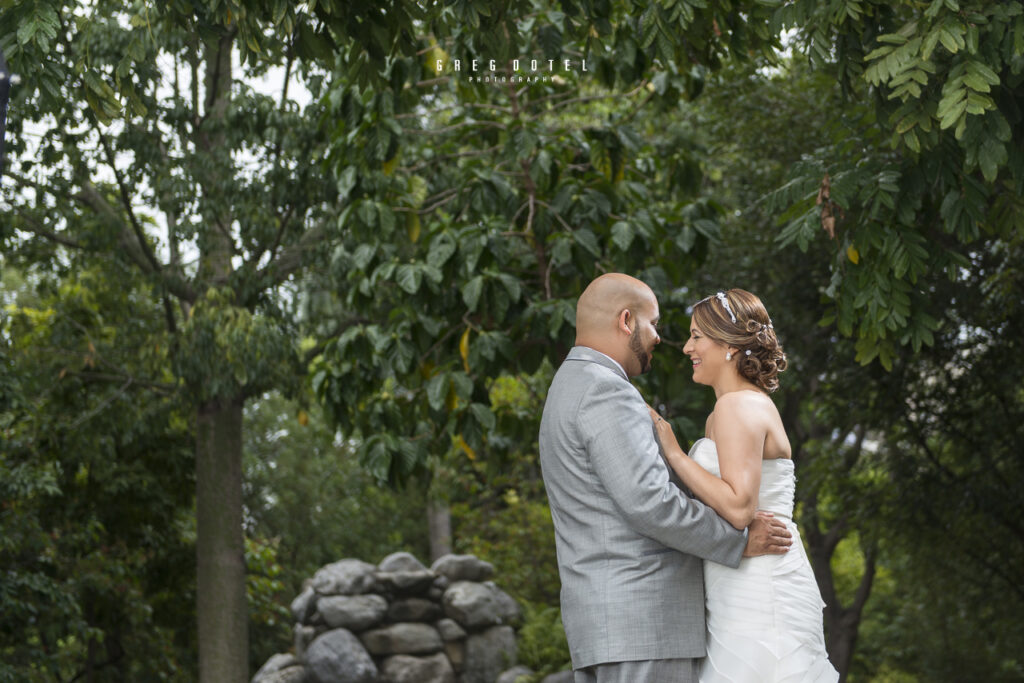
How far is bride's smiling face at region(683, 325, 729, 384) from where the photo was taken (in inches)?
138

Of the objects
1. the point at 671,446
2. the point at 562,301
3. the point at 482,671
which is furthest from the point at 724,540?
the point at 482,671

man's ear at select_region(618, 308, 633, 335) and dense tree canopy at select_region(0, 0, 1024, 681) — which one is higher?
dense tree canopy at select_region(0, 0, 1024, 681)

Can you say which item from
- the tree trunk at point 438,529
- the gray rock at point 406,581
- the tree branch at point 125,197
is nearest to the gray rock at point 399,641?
the gray rock at point 406,581

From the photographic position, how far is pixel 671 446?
3279 mm

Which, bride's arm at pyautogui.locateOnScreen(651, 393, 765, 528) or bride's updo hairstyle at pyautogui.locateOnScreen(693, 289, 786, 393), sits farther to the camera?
bride's updo hairstyle at pyautogui.locateOnScreen(693, 289, 786, 393)

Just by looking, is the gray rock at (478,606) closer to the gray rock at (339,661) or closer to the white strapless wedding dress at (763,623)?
the gray rock at (339,661)

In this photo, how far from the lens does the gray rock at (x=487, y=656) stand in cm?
1570

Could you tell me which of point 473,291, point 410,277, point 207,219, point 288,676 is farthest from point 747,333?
point 288,676

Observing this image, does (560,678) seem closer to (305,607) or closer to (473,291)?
(305,607)

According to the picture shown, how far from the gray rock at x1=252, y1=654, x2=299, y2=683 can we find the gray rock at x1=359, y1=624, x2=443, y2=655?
1042 mm

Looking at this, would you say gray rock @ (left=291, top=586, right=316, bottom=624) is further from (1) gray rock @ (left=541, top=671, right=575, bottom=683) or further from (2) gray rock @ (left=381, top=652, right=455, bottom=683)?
(1) gray rock @ (left=541, top=671, right=575, bottom=683)

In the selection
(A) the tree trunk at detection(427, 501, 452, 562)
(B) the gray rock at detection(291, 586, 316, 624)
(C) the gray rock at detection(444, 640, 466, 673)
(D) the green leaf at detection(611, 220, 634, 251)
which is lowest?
(C) the gray rock at detection(444, 640, 466, 673)

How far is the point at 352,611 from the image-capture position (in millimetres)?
15750

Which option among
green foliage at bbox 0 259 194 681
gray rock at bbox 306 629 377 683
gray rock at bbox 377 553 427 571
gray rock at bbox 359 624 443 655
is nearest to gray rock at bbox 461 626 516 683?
gray rock at bbox 359 624 443 655
